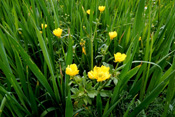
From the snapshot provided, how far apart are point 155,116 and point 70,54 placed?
0.42 meters

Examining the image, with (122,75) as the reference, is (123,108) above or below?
below

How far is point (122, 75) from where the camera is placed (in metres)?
0.58

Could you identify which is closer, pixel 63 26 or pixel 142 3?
pixel 142 3

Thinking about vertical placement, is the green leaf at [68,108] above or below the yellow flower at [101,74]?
below

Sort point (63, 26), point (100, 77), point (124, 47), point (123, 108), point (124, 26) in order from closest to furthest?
point (100, 77) → point (123, 108) → point (124, 47) → point (124, 26) → point (63, 26)

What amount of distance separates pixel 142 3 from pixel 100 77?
33 centimetres

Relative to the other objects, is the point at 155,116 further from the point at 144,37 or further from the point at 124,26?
the point at 124,26

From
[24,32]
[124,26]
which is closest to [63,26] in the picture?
[24,32]

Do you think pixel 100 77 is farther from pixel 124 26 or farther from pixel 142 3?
pixel 124 26

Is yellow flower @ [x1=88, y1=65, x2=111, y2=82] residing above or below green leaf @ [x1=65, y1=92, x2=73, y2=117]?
above

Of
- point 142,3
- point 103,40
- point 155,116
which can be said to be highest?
point 142,3

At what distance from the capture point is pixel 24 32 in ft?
3.00

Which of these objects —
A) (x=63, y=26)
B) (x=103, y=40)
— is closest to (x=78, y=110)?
(x=103, y=40)

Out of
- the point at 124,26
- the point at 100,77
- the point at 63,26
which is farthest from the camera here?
the point at 63,26
